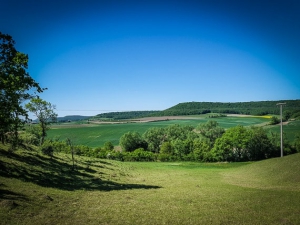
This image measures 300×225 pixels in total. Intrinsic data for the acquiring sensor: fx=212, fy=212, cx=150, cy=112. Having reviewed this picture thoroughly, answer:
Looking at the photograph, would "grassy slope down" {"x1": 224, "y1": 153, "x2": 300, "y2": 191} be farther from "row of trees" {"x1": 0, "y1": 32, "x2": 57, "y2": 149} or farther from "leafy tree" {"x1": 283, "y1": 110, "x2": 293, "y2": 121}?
"leafy tree" {"x1": 283, "y1": 110, "x2": 293, "y2": 121}

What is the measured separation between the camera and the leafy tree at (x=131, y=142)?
11012cm

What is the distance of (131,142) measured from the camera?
110750 millimetres

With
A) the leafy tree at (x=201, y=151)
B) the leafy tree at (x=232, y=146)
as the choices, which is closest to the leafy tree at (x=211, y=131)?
the leafy tree at (x=201, y=151)

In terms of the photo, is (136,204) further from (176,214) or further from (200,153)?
(200,153)

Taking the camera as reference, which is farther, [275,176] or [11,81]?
[275,176]

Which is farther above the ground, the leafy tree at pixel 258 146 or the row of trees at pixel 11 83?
the row of trees at pixel 11 83

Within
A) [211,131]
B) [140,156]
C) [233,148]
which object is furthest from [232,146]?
[140,156]

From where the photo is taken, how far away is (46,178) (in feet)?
92.7

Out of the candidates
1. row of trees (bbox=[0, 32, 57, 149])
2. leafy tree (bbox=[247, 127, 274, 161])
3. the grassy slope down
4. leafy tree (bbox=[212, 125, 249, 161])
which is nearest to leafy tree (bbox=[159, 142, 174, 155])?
leafy tree (bbox=[212, 125, 249, 161])

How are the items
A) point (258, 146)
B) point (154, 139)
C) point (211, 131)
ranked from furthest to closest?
point (154, 139), point (211, 131), point (258, 146)

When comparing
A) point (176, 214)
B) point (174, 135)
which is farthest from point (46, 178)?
point (174, 135)

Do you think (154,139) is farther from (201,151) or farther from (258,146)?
(258,146)

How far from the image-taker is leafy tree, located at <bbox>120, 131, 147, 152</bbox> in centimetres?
11012

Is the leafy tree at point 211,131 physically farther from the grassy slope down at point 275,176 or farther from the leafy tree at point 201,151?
the grassy slope down at point 275,176
